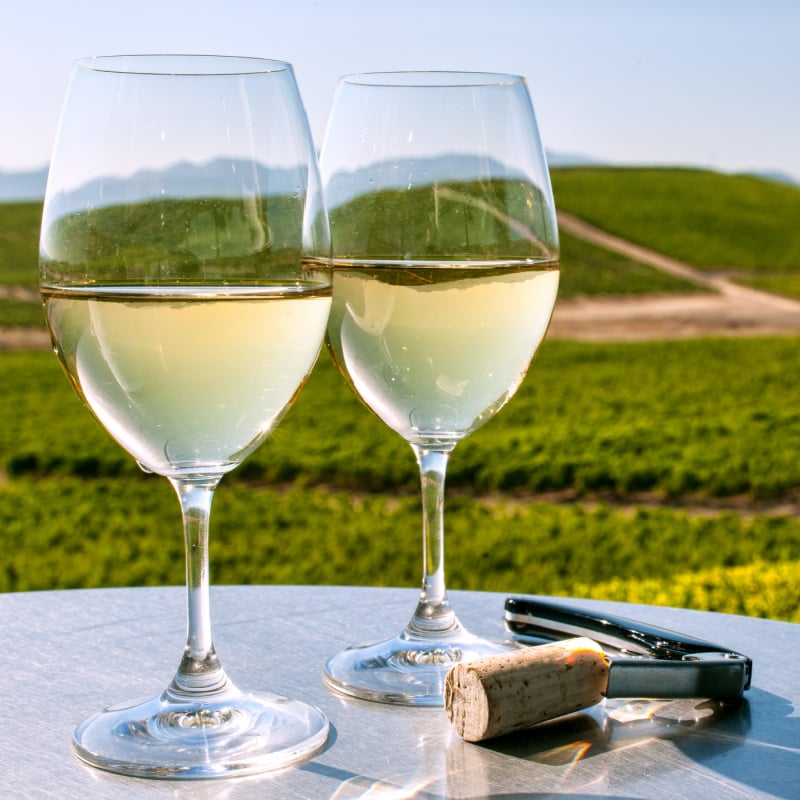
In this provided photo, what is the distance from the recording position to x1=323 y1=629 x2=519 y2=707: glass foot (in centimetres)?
165

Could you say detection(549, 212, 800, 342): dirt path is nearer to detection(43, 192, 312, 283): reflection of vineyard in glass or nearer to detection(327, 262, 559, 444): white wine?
detection(327, 262, 559, 444): white wine

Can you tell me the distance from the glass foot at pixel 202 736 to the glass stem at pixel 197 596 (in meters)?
0.02

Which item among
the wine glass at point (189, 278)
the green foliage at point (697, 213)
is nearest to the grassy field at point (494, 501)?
the wine glass at point (189, 278)

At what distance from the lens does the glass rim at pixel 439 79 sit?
1.78 metres

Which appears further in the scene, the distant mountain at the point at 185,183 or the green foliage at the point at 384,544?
the green foliage at the point at 384,544

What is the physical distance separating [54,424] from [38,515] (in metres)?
4.69

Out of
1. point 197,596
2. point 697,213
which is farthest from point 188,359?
point 697,213

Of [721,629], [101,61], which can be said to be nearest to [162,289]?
[101,61]

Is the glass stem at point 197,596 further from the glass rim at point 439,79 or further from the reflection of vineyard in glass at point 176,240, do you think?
the glass rim at point 439,79

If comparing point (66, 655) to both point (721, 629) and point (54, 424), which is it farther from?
point (54, 424)

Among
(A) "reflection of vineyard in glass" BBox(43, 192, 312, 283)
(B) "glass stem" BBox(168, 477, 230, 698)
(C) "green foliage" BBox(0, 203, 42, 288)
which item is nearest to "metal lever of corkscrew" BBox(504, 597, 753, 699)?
(B) "glass stem" BBox(168, 477, 230, 698)

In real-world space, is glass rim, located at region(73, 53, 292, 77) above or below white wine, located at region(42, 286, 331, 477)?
above

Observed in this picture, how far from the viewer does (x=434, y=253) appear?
175cm

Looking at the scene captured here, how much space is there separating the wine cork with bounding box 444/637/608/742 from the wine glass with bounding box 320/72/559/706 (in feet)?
0.79
